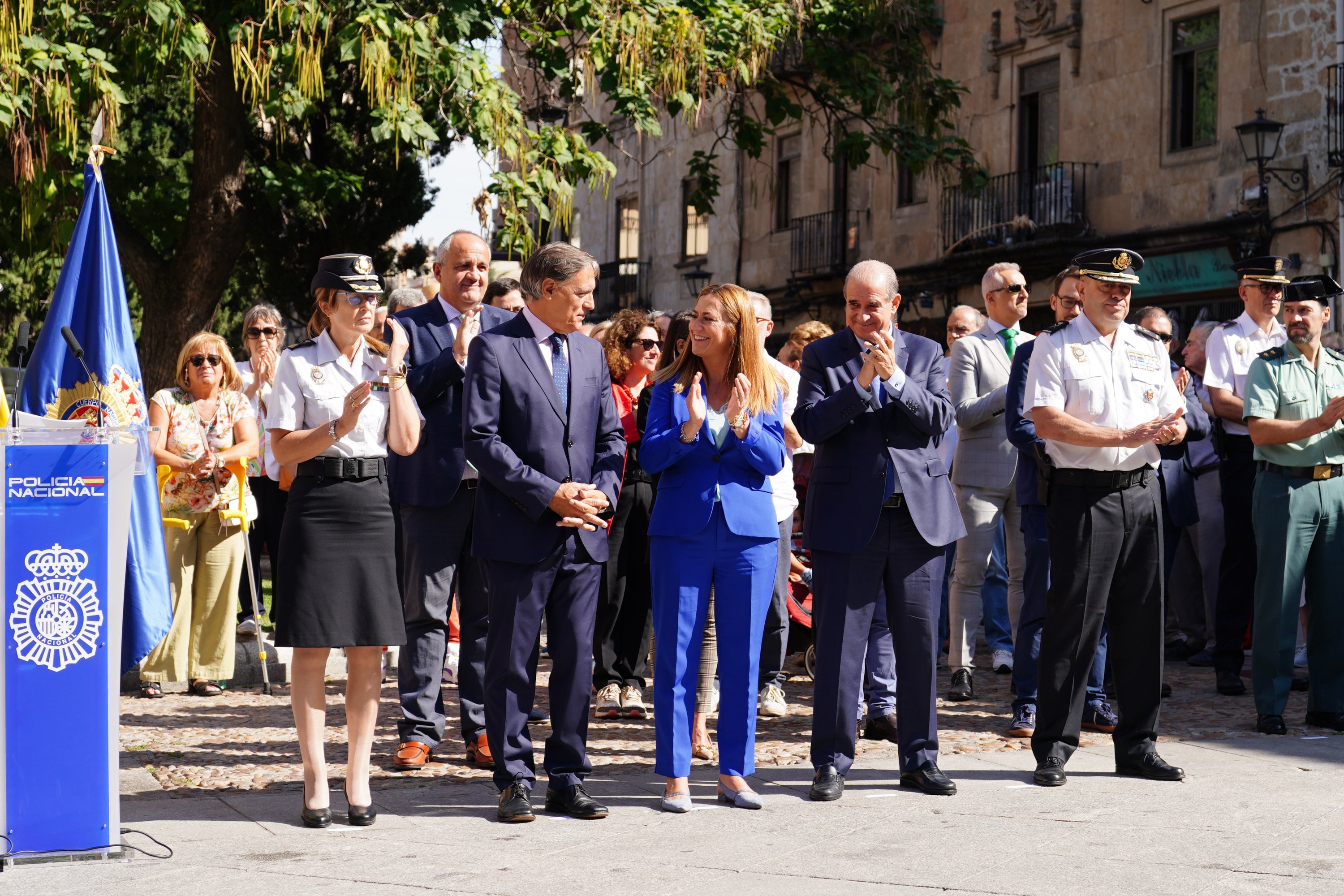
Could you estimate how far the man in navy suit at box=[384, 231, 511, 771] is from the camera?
6543 millimetres

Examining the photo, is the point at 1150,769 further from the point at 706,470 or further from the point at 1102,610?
the point at 706,470

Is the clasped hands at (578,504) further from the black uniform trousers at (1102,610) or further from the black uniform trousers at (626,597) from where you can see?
the black uniform trousers at (626,597)

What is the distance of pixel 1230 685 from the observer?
8.60m

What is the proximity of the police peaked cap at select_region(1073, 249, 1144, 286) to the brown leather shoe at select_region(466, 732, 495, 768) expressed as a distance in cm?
317

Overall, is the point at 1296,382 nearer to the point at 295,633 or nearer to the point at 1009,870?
the point at 1009,870

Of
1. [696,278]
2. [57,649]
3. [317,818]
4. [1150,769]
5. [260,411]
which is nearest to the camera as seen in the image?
[57,649]

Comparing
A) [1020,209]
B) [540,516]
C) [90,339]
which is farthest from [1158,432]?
[1020,209]

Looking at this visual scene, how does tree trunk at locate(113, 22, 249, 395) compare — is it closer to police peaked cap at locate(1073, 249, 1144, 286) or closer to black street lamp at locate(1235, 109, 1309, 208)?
police peaked cap at locate(1073, 249, 1144, 286)

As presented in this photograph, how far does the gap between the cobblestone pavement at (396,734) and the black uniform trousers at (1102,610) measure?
28.1 inches

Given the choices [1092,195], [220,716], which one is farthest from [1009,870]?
[1092,195]

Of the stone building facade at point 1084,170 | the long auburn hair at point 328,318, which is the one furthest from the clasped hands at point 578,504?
the stone building facade at point 1084,170

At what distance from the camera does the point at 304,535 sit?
548cm

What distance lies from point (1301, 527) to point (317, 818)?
487 cm

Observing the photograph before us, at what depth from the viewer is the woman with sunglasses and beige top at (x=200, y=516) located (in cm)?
861
